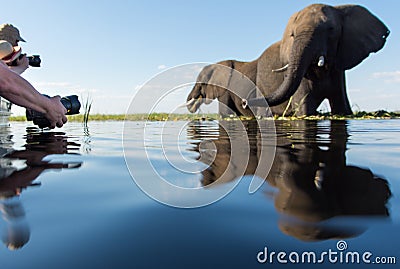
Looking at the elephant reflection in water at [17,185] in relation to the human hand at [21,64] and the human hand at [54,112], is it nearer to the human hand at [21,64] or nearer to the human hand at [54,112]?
the human hand at [54,112]

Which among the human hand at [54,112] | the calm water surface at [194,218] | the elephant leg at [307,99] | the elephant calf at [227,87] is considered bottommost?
the calm water surface at [194,218]

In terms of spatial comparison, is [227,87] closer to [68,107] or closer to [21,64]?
[21,64]

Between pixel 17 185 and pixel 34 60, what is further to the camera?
pixel 34 60

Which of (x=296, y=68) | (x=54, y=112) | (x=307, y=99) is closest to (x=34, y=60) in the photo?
(x=54, y=112)

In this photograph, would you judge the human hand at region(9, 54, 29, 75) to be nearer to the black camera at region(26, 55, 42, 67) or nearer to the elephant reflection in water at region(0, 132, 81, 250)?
the black camera at region(26, 55, 42, 67)

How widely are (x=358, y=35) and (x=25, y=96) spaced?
28.8 feet

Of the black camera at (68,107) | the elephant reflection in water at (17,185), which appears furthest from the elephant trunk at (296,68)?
the elephant reflection in water at (17,185)

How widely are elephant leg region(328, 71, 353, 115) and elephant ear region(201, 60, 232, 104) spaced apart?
201 inches

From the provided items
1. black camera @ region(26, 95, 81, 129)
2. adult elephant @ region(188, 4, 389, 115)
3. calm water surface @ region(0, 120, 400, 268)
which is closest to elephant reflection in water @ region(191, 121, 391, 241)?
calm water surface @ region(0, 120, 400, 268)

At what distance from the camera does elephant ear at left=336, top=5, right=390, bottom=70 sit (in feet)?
28.3

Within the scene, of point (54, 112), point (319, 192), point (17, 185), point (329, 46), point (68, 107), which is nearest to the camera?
point (319, 192)

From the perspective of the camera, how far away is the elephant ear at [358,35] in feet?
→ 28.3

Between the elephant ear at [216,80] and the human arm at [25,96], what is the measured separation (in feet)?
37.3

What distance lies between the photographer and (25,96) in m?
1.85
